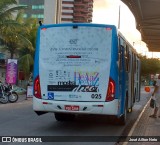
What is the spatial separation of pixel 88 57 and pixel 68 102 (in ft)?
4.37

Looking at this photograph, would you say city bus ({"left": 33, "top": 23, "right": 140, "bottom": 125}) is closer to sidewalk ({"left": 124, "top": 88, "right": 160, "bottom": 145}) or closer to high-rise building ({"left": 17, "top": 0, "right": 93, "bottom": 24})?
sidewalk ({"left": 124, "top": 88, "right": 160, "bottom": 145})

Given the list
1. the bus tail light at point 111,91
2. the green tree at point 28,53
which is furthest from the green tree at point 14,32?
the bus tail light at point 111,91

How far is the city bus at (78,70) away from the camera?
36.0 feet

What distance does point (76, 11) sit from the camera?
14200 cm

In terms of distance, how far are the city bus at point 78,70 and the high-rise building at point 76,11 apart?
412ft

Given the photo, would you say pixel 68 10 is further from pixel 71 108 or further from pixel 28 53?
pixel 71 108

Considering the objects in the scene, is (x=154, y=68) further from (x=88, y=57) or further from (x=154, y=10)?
(x=88, y=57)

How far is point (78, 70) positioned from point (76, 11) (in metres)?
133

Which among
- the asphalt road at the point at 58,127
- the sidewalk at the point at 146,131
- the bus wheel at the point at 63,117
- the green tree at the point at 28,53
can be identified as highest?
the green tree at the point at 28,53

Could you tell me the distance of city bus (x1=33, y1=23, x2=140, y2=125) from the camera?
1098 centimetres

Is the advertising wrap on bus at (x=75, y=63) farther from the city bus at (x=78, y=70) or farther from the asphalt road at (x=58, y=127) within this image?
the asphalt road at (x=58, y=127)

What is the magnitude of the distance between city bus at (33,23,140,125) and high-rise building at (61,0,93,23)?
126 m

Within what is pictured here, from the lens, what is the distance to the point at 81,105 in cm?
1098

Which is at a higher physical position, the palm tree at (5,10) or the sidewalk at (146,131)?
the palm tree at (5,10)
